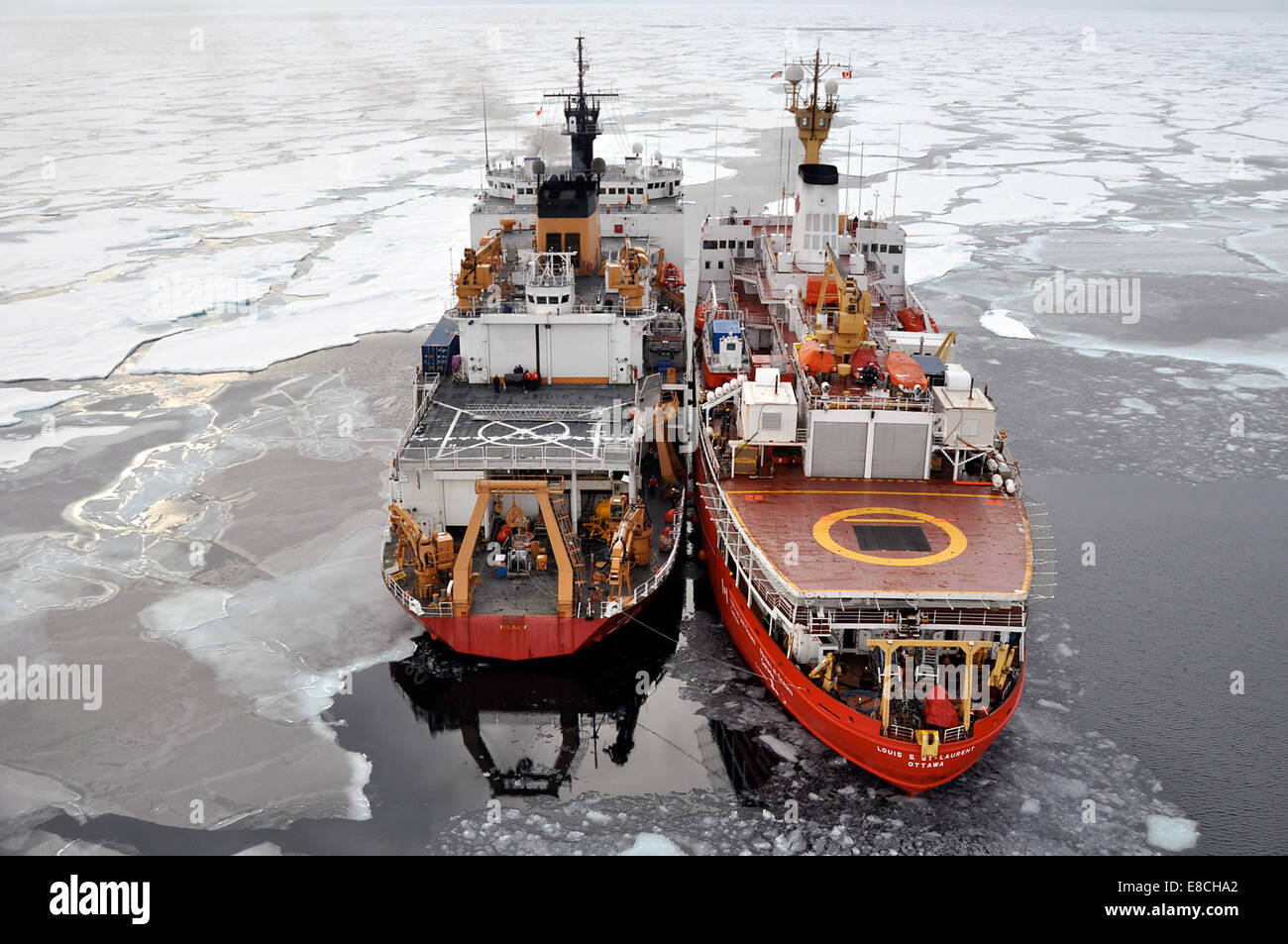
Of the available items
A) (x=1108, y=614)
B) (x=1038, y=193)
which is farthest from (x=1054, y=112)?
(x=1108, y=614)

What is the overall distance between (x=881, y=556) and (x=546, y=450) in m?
6.99

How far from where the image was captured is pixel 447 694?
61.4 ft

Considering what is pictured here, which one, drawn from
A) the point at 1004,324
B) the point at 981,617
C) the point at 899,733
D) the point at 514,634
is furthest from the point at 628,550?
the point at 1004,324

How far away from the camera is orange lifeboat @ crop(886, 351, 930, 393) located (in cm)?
2080

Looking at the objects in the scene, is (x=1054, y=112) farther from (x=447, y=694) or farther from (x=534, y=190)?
(x=447, y=694)

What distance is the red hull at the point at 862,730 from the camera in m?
15.7

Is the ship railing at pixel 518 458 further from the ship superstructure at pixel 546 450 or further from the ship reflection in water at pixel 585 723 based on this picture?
the ship reflection in water at pixel 585 723

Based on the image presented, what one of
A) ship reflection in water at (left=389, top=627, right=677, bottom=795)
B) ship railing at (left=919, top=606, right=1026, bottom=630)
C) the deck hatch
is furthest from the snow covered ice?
the deck hatch

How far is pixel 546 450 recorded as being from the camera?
20.9m

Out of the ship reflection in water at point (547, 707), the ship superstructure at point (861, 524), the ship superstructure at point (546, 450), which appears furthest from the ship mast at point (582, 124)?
the ship reflection in water at point (547, 707)

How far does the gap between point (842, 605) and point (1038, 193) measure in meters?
44.9

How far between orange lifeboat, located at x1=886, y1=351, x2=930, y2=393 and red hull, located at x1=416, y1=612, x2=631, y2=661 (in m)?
7.43

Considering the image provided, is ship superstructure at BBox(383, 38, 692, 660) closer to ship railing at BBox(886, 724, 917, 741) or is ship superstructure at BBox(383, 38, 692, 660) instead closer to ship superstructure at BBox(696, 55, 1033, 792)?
ship superstructure at BBox(696, 55, 1033, 792)

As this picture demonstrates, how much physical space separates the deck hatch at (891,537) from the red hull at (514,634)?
4683 millimetres
